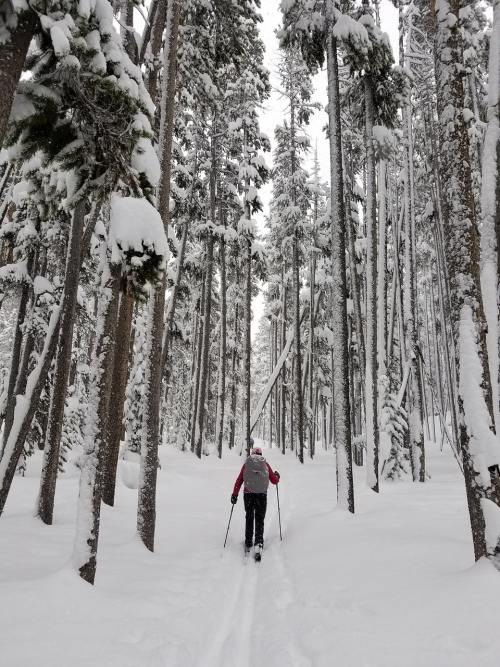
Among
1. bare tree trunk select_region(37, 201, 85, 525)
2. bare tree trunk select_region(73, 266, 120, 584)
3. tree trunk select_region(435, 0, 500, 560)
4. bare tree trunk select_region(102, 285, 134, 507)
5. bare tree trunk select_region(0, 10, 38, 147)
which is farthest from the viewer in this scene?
bare tree trunk select_region(102, 285, 134, 507)

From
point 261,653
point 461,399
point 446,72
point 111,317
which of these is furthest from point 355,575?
point 446,72

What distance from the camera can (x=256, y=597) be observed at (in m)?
5.73

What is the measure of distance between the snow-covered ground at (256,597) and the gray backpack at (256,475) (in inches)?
42.9

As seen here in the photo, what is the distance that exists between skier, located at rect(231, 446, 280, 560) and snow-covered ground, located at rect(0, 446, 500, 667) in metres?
0.40

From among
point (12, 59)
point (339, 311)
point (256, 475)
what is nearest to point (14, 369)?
point (256, 475)

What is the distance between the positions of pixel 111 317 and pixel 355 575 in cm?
449

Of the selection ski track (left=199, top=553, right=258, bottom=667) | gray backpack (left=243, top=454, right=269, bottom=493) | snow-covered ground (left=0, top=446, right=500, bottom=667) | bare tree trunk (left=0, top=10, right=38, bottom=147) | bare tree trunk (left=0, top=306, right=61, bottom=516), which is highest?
bare tree trunk (left=0, top=10, right=38, bottom=147)

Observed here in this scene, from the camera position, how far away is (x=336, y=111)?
10.6 meters

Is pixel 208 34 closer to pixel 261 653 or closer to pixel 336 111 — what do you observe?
pixel 336 111

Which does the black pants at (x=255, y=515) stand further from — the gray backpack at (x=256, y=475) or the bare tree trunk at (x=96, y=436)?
the bare tree trunk at (x=96, y=436)

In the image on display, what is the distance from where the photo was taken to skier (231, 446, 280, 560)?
27.3ft

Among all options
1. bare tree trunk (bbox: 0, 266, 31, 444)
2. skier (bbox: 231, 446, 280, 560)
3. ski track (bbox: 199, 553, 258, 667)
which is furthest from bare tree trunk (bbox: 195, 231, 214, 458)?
ski track (bbox: 199, 553, 258, 667)

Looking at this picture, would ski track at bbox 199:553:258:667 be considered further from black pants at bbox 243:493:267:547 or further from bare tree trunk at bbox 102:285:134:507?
bare tree trunk at bbox 102:285:134:507

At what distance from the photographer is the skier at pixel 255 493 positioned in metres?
8.34
